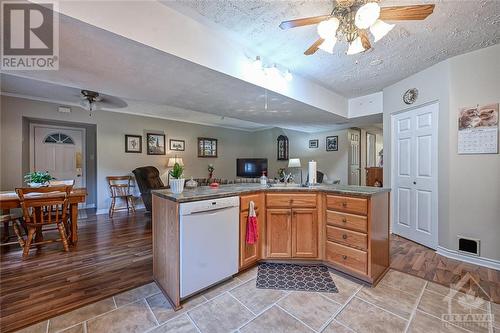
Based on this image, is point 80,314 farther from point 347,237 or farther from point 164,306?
point 347,237

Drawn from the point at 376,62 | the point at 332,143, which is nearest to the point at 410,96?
the point at 376,62

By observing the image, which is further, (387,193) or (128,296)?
(387,193)

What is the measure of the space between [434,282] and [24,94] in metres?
6.95

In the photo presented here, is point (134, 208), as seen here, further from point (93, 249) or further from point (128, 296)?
point (128, 296)

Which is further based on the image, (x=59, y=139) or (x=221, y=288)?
(x=59, y=139)

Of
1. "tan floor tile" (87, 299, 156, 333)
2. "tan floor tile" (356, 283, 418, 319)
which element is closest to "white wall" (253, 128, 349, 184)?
"tan floor tile" (356, 283, 418, 319)

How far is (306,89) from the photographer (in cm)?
339

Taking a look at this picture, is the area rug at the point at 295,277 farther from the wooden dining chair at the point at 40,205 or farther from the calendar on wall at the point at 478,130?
the wooden dining chair at the point at 40,205

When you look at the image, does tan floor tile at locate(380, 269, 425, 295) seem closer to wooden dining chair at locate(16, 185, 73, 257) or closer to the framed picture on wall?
wooden dining chair at locate(16, 185, 73, 257)

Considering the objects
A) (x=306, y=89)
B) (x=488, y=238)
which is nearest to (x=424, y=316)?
(x=488, y=238)

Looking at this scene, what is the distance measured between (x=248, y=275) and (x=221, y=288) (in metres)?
0.35

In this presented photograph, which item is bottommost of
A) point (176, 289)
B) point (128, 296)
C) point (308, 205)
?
point (128, 296)

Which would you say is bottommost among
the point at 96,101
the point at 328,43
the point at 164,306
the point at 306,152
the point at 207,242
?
the point at 164,306

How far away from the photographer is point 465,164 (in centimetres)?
262
